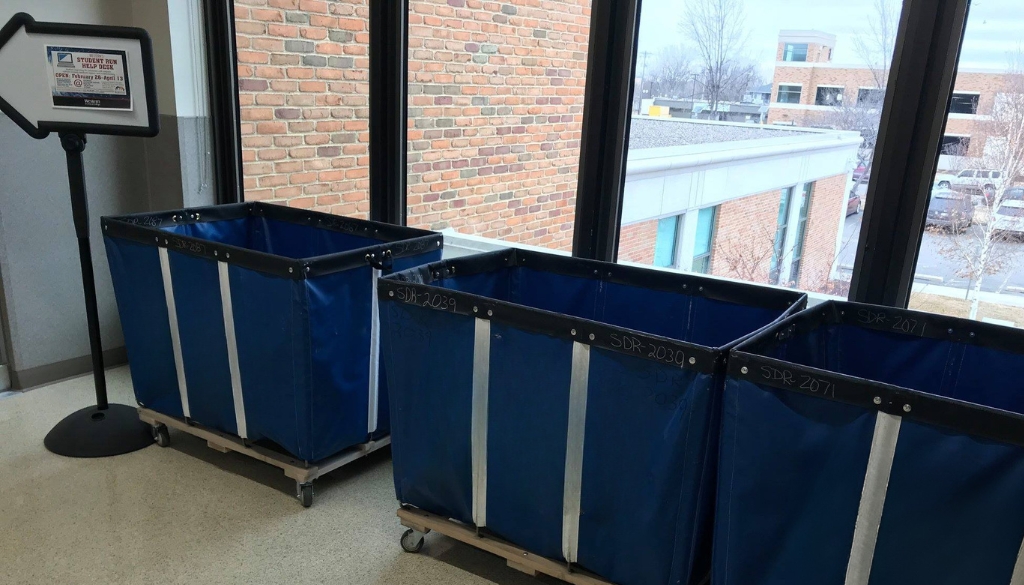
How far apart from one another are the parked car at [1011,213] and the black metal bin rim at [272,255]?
1754 mm

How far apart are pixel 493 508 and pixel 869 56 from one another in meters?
1.72

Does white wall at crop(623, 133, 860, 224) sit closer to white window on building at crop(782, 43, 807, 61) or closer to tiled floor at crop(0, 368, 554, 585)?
white window on building at crop(782, 43, 807, 61)

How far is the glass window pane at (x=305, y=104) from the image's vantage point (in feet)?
11.5

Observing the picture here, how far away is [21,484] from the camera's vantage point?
104 inches

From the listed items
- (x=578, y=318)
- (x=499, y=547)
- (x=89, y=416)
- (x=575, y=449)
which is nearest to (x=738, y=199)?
(x=578, y=318)

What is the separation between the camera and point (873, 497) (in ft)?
5.04

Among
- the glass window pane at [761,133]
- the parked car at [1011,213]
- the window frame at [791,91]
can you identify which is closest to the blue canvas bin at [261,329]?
the glass window pane at [761,133]

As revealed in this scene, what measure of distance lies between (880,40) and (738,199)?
2.17 ft

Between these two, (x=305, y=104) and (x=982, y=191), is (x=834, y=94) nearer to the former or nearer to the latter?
(x=982, y=191)

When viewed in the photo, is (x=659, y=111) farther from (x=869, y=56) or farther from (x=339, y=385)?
(x=339, y=385)

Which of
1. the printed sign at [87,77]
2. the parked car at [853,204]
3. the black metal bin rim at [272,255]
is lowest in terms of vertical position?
the black metal bin rim at [272,255]

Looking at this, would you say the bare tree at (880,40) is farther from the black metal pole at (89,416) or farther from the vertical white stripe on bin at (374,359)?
the black metal pole at (89,416)

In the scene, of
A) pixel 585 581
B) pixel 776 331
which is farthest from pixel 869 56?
pixel 585 581

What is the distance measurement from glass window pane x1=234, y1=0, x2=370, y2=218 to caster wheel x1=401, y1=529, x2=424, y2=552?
1.76m
